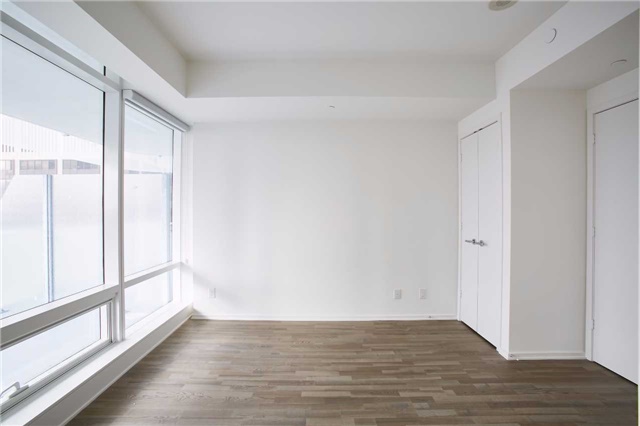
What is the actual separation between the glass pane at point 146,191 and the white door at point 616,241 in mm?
4459

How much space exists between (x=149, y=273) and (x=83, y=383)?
1.18 metres

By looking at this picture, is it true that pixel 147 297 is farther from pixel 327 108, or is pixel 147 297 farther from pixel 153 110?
pixel 327 108

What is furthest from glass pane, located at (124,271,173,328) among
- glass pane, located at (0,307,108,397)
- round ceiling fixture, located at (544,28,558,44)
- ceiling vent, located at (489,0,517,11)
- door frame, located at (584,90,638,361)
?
door frame, located at (584,90,638,361)

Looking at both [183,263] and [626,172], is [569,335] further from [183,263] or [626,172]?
[183,263]

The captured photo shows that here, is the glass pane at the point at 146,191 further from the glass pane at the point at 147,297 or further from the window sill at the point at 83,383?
the window sill at the point at 83,383

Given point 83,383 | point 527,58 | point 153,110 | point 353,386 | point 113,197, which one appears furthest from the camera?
point 153,110

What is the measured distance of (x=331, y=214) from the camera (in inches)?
139

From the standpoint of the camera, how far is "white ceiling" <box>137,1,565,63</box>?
2006 millimetres

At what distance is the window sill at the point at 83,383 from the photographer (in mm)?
1642

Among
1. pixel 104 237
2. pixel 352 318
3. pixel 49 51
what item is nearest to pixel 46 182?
pixel 104 237

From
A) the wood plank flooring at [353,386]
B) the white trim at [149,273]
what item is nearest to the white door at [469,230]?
the wood plank flooring at [353,386]

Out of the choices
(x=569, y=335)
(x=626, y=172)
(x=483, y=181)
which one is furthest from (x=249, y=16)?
(x=569, y=335)

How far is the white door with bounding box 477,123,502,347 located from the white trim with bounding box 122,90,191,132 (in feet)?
11.6

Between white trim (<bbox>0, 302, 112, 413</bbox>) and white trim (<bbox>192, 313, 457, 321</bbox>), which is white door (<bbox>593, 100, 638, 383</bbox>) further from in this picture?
white trim (<bbox>0, 302, 112, 413</bbox>)
